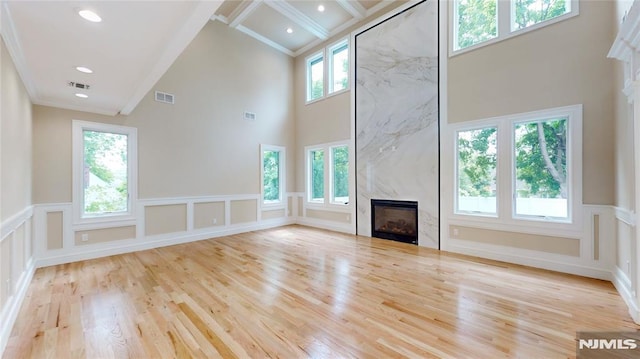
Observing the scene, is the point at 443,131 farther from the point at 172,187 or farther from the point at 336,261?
the point at 172,187

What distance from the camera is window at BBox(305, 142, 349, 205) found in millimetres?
6695

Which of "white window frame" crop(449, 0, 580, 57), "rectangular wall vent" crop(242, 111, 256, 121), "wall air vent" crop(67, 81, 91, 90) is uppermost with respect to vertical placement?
"white window frame" crop(449, 0, 580, 57)

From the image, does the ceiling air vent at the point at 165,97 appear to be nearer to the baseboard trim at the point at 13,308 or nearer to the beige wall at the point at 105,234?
the beige wall at the point at 105,234

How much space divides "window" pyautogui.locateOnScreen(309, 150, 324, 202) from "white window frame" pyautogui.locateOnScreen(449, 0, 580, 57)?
383 cm

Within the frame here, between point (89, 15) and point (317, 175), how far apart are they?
18.8 ft

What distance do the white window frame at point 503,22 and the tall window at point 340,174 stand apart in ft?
10.2

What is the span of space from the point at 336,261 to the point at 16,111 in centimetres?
435

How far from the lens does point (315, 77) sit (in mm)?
7527

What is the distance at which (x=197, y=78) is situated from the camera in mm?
5805

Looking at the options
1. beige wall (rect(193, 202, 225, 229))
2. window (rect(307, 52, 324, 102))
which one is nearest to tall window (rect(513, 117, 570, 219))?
window (rect(307, 52, 324, 102))

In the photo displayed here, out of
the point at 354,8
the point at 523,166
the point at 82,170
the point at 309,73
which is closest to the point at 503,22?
the point at 523,166

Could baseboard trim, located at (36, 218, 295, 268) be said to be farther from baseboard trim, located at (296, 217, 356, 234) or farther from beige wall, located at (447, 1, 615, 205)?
beige wall, located at (447, 1, 615, 205)

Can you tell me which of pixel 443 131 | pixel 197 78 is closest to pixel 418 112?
pixel 443 131

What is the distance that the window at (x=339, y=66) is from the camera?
6746 mm
